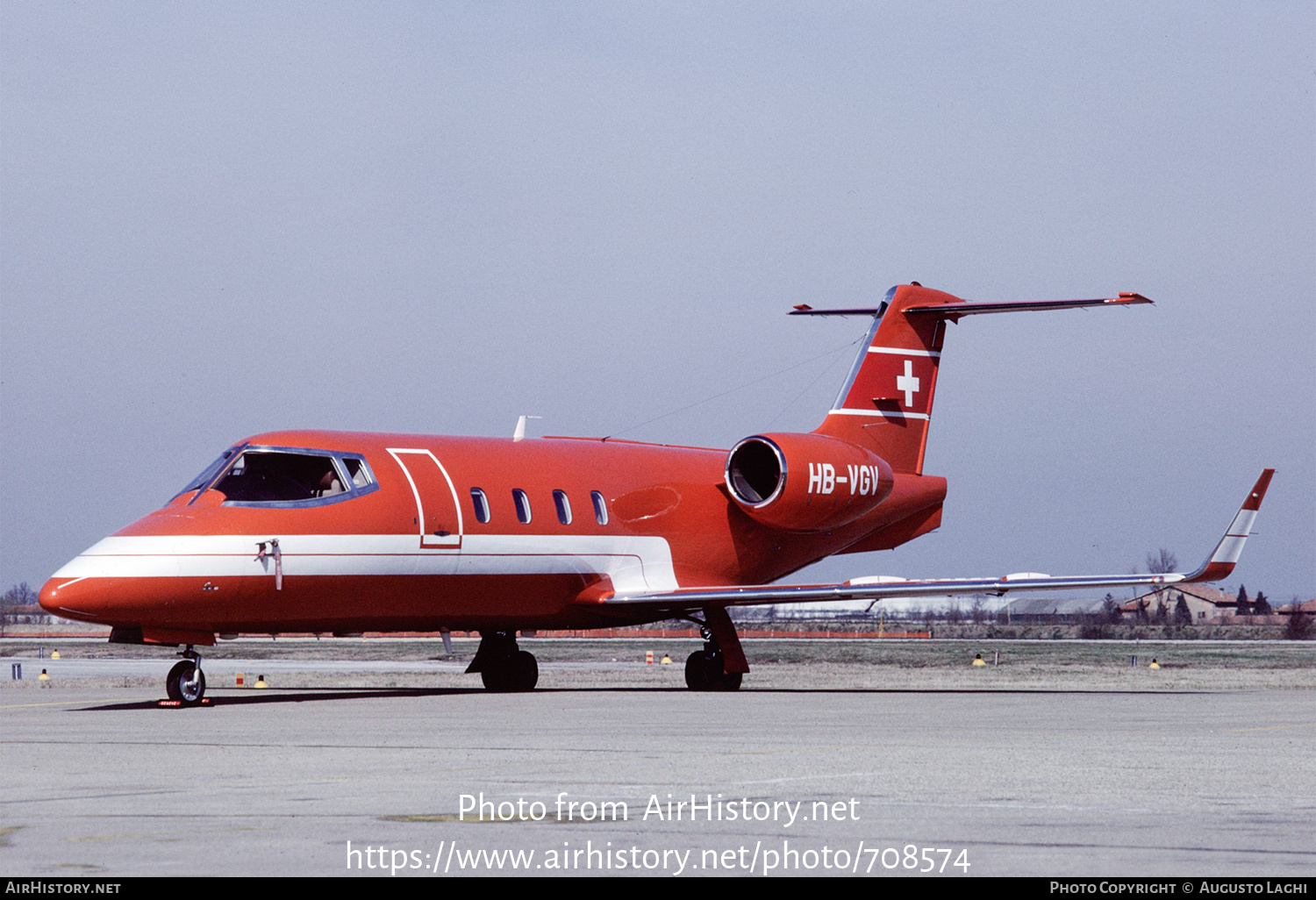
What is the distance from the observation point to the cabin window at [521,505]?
2541 centimetres

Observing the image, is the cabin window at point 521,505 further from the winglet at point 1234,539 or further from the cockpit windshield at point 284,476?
the winglet at point 1234,539

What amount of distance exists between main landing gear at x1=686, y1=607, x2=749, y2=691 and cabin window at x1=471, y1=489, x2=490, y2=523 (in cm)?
434

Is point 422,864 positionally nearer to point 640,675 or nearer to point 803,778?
point 803,778

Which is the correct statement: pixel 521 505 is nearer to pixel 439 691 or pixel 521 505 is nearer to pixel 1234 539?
pixel 439 691

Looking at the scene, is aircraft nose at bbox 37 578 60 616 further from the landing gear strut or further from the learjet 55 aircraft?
the landing gear strut

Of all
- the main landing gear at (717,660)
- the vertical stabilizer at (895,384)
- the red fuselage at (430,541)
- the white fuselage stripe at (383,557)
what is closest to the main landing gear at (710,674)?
the main landing gear at (717,660)

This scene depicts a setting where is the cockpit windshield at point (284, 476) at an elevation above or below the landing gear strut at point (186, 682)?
above

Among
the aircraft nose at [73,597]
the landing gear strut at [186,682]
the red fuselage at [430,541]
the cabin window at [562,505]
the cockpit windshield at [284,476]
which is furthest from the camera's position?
the cabin window at [562,505]

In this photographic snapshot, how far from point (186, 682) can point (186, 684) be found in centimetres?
2

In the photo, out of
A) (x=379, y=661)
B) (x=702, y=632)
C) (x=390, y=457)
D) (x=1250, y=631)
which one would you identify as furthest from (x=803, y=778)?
(x=1250, y=631)

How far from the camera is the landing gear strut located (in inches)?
838

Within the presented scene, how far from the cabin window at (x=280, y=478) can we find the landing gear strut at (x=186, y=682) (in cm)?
217
